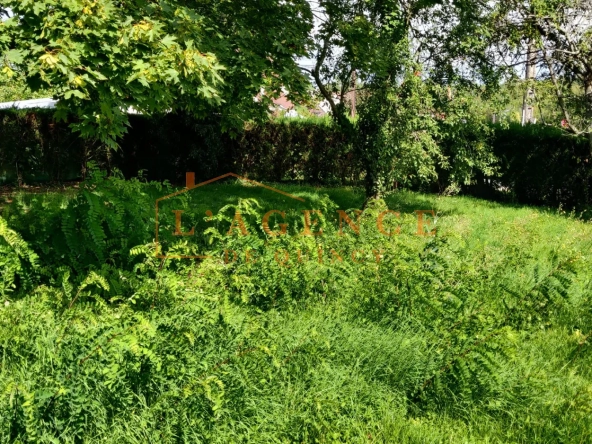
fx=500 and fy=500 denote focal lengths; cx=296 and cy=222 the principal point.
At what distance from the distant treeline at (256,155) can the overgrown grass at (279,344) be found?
6.63 m

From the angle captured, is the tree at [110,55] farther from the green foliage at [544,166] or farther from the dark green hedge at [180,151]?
the green foliage at [544,166]

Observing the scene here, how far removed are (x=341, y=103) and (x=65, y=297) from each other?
5.98m

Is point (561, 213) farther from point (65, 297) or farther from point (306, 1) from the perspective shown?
point (65, 297)

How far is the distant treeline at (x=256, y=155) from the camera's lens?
→ 1116 cm

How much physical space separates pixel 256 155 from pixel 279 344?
11153 millimetres

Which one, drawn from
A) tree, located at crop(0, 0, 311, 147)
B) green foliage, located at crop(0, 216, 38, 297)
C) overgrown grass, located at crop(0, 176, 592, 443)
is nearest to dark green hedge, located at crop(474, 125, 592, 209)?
overgrown grass, located at crop(0, 176, 592, 443)

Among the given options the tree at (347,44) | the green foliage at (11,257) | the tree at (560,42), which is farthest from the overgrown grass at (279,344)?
the tree at (560,42)

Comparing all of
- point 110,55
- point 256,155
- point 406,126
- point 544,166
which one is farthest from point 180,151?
point 110,55

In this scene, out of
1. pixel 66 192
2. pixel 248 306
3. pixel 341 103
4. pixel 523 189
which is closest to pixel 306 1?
pixel 341 103

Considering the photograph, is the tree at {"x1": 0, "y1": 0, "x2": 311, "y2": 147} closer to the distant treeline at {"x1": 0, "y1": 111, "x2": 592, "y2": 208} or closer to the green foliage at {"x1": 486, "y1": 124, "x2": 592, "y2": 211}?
the distant treeline at {"x1": 0, "y1": 111, "x2": 592, "y2": 208}

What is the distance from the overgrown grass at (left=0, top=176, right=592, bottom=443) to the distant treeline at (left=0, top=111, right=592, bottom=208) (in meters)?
6.63

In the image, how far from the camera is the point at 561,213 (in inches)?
400

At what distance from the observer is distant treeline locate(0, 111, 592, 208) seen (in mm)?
11156

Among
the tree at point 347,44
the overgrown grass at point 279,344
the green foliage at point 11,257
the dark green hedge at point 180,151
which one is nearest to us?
the overgrown grass at point 279,344
